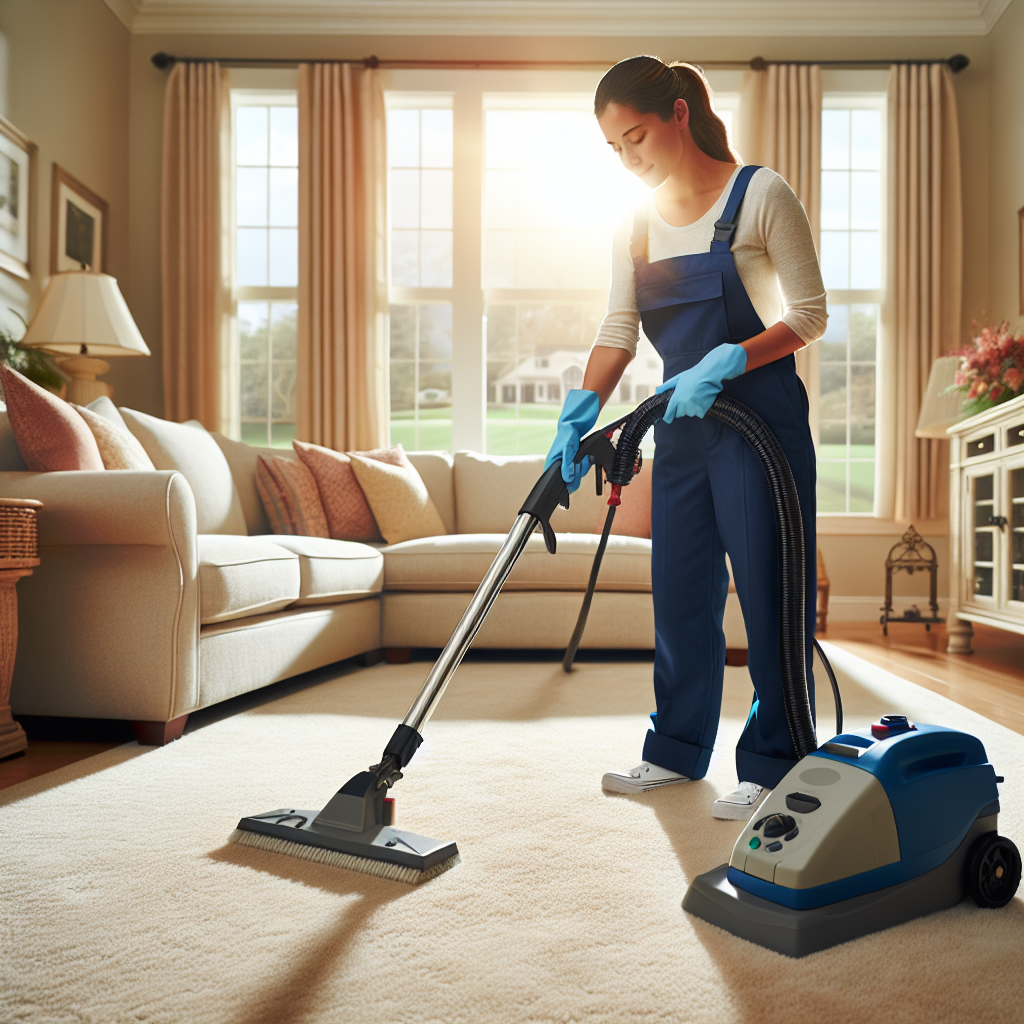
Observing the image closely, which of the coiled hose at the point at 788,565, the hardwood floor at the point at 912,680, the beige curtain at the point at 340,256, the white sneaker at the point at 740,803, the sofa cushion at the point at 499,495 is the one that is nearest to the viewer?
the coiled hose at the point at 788,565

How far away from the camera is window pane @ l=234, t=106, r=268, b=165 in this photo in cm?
523

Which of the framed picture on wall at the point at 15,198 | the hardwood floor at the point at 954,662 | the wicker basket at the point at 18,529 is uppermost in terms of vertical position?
the framed picture on wall at the point at 15,198

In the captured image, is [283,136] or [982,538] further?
[283,136]

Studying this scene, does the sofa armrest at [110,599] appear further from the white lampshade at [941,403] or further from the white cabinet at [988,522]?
the white lampshade at [941,403]

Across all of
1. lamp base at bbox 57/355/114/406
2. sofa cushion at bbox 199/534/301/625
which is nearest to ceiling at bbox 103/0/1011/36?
lamp base at bbox 57/355/114/406

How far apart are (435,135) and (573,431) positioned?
4373 mm

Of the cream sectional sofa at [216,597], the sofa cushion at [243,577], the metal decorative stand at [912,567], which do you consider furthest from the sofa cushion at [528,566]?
the metal decorative stand at [912,567]

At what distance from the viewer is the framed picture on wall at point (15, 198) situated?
376cm

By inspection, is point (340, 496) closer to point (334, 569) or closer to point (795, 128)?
point (334, 569)

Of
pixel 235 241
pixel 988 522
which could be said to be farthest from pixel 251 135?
pixel 988 522

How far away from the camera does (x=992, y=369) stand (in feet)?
11.6

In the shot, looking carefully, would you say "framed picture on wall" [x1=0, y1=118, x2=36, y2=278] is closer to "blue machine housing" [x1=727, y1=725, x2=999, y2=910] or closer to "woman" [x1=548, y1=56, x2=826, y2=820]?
"woman" [x1=548, y1=56, x2=826, y2=820]

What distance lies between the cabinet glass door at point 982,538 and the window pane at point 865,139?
8.01 ft

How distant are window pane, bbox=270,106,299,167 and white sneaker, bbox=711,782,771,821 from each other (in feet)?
15.9
